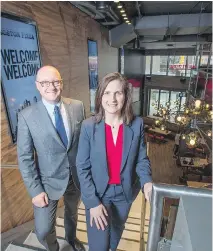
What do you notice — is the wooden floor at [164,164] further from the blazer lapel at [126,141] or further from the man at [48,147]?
the blazer lapel at [126,141]

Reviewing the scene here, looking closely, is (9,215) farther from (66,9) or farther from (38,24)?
(66,9)

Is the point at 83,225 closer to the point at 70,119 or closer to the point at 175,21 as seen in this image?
the point at 70,119

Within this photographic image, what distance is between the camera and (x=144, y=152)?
165cm

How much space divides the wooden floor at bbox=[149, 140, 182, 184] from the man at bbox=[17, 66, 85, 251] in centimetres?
739

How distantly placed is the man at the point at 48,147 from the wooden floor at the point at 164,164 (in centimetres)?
739

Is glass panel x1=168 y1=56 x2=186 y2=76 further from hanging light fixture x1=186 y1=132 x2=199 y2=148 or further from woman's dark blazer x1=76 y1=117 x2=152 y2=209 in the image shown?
woman's dark blazer x1=76 y1=117 x2=152 y2=209

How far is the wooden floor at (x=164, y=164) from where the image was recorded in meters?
9.34

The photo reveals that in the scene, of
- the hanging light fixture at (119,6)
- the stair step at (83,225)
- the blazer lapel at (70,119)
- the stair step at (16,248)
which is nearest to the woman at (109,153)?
the blazer lapel at (70,119)

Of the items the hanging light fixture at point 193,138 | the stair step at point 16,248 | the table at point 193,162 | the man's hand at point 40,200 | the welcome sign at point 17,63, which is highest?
the welcome sign at point 17,63

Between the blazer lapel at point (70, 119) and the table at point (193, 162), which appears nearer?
the blazer lapel at point (70, 119)

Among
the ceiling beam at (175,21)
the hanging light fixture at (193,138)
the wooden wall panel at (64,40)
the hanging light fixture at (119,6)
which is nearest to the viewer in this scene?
the wooden wall panel at (64,40)

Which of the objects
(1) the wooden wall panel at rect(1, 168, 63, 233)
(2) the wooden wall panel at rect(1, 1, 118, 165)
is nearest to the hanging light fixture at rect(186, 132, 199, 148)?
(2) the wooden wall panel at rect(1, 1, 118, 165)

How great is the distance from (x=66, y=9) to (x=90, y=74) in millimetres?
1978

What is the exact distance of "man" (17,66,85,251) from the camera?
1844mm
